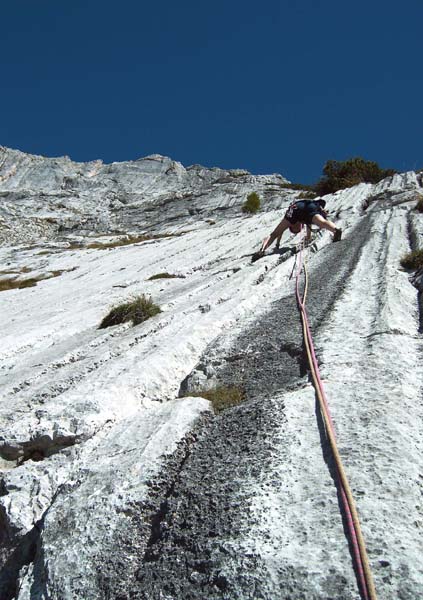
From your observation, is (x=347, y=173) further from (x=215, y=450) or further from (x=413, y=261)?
(x=215, y=450)

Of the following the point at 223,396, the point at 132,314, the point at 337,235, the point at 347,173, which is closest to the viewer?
the point at 223,396

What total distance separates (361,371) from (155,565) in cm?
367

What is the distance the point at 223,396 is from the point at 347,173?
193ft

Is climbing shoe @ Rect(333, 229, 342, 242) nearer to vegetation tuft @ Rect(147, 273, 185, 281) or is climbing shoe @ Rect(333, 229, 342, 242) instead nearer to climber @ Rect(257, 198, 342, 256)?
climber @ Rect(257, 198, 342, 256)

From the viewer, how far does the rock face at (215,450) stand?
3.49 metres

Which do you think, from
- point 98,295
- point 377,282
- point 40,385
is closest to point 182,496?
point 40,385

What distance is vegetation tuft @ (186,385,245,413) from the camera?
611 cm

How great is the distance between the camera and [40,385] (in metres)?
7.74

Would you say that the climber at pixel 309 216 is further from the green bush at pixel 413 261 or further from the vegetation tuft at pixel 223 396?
the vegetation tuft at pixel 223 396

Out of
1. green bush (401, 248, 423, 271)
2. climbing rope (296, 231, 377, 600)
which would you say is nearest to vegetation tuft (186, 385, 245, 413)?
climbing rope (296, 231, 377, 600)

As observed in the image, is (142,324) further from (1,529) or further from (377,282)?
(1,529)

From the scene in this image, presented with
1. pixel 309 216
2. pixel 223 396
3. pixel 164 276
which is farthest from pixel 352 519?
pixel 164 276

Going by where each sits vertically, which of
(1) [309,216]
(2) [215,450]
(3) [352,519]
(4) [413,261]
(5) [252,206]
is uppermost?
(5) [252,206]

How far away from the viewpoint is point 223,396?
639 cm
